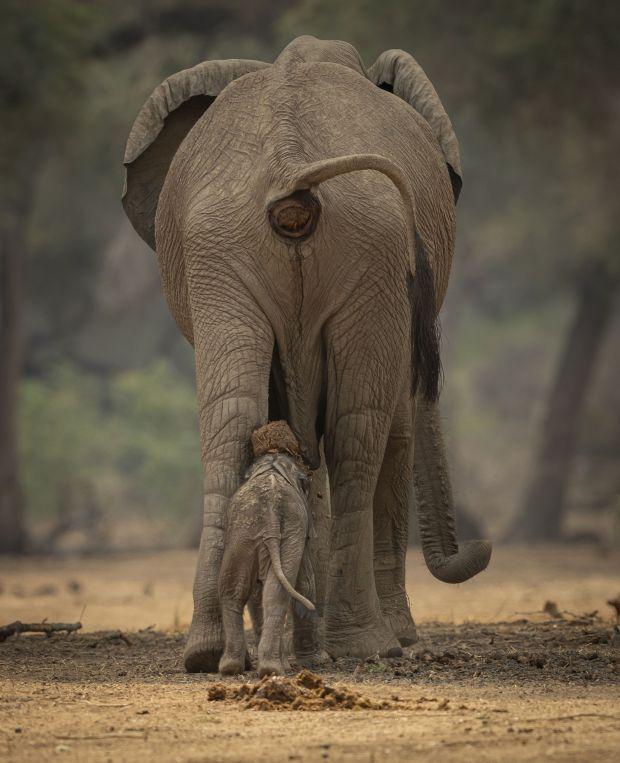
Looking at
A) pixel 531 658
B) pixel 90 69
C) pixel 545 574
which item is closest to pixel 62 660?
pixel 531 658

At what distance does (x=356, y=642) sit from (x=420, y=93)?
2691 mm

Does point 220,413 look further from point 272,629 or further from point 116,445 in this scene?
point 116,445

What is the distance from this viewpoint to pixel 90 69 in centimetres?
1872

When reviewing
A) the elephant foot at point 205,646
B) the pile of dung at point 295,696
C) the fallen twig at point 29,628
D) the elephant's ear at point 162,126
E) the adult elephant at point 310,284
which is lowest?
the pile of dung at point 295,696

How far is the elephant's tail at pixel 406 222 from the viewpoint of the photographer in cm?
570

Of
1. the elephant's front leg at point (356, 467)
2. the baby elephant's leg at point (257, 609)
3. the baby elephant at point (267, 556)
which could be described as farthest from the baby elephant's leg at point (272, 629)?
the elephant's front leg at point (356, 467)

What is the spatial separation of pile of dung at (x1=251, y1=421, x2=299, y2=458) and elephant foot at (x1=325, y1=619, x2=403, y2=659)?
90 cm

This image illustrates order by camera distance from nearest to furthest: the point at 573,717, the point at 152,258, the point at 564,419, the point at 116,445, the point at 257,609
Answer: the point at 573,717
the point at 257,609
the point at 564,419
the point at 152,258
the point at 116,445

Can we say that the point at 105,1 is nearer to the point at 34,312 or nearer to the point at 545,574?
the point at 545,574

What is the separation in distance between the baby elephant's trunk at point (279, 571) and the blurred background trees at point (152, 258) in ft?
9.11

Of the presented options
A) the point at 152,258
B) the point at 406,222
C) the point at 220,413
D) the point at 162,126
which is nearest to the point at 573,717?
the point at 220,413

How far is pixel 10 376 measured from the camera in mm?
18719

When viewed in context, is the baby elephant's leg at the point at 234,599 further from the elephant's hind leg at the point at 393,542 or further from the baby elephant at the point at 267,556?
the elephant's hind leg at the point at 393,542

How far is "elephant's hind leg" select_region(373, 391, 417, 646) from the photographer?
6.92 m
